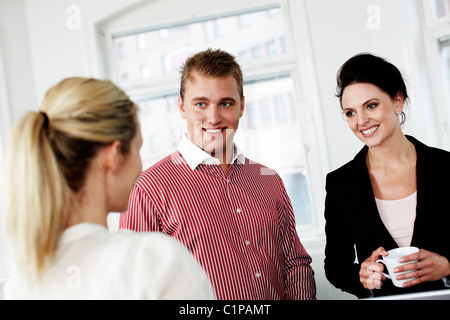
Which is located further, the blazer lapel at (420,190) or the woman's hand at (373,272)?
the blazer lapel at (420,190)

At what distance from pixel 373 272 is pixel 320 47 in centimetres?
172

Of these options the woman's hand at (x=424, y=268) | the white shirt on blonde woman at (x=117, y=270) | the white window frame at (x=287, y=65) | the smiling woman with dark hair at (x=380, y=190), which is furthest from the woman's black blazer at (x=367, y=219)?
the white window frame at (x=287, y=65)

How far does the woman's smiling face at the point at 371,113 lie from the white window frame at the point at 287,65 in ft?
3.57

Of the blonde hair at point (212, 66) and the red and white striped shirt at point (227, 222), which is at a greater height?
the blonde hair at point (212, 66)

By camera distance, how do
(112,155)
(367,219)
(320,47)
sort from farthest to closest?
(320,47)
(367,219)
(112,155)

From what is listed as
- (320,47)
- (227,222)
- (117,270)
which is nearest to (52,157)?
(117,270)

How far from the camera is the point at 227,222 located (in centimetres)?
144

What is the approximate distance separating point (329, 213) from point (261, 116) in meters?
1.44

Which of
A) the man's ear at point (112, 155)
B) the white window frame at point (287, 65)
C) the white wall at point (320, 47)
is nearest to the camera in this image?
the man's ear at point (112, 155)

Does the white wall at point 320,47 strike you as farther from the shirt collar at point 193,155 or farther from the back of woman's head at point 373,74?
the shirt collar at point 193,155

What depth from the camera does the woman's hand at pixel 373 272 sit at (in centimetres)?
134

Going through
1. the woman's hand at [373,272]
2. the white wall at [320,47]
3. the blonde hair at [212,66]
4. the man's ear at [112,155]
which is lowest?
the woman's hand at [373,272]

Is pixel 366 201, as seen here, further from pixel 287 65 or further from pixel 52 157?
pixel 287 65

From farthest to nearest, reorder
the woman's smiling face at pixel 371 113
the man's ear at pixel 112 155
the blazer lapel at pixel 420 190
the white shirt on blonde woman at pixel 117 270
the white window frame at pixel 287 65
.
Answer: the white window frame at pixel 287 65 → the woman's smiling face at pixel 371 113 → the blazer lapel at pixel 420 190 → the man's ear at pixel 112 155 → the white shirt on blonde woman at pixel 117 270
